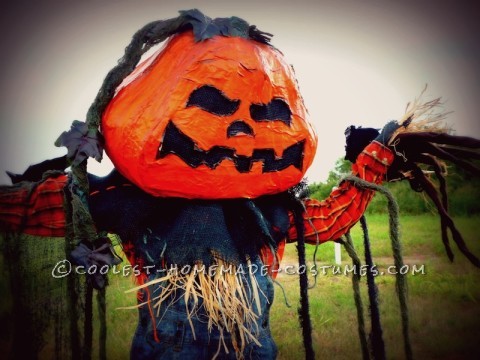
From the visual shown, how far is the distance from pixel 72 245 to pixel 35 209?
0.17 m

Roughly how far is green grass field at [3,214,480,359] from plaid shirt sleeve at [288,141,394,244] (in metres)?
0.93

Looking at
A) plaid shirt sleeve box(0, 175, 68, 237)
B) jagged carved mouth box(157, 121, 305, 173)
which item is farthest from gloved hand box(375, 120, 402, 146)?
plaid shirt sleeve box(0, 175, 68, 237)

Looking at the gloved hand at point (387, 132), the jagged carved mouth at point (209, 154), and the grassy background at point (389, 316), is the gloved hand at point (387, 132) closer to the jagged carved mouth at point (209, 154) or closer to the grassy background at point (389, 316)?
the jagged carved mouth at point (209, 154)

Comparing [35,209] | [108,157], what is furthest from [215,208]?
[35,209]

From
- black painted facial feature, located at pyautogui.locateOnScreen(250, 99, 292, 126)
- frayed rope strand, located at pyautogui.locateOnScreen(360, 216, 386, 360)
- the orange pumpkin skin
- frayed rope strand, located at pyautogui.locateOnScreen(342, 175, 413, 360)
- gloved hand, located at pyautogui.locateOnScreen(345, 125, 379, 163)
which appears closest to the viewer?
the orange pumpkin skin

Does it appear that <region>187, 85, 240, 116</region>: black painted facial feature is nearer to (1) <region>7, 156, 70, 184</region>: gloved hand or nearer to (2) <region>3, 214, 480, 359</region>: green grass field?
(1) <region>7, 156, 70, 184</region>: gloved hand

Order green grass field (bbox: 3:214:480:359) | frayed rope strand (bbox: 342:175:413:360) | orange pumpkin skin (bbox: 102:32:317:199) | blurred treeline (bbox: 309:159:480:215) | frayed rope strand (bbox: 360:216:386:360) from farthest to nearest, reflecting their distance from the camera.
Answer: blurred treeline (bbox: 309:159:480:215) → green grass field (bbox: 3:214:480:359) → frayed rope strand (bbox: 360:216:386:360) → frayed rope strand (bbox: 342:175:413:360) → orange pumpkin skin (bbox: 102:32:317:199)

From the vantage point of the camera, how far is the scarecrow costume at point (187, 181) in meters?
1.31

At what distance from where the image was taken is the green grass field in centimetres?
267

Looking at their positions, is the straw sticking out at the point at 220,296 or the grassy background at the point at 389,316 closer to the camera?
the straw sticking out at the point at 220,296

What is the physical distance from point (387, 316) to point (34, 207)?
8.99 ft

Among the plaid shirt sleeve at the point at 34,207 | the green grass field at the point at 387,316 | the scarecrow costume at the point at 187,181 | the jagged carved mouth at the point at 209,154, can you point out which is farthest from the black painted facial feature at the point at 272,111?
the green grass field at the point at 387,316

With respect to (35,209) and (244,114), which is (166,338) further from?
(244,114)

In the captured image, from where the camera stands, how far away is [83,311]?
1.53 metres
